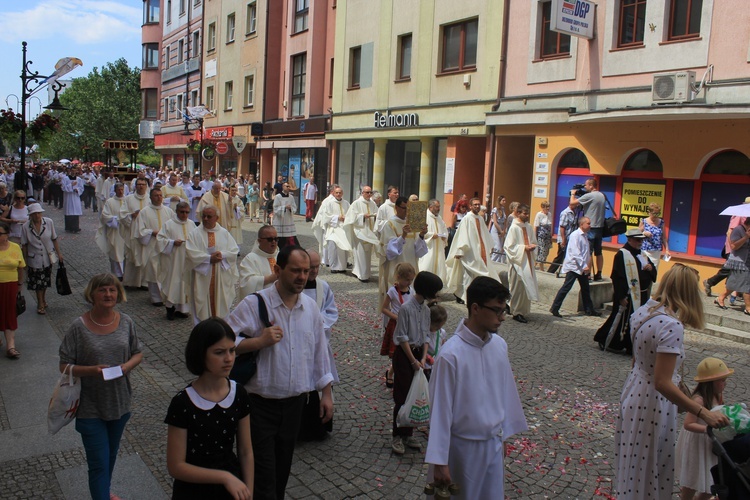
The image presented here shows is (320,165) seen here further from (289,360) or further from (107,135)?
(107,135)

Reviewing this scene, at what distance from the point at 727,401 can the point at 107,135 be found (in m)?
61.4

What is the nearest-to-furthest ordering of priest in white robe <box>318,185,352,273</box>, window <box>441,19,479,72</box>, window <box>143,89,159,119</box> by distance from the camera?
priest in white robe <box>318,185,352,273</box> → window <box>441,19,479,72</box> → window <box>143,89,159,119</box>

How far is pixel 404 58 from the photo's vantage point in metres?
22.9

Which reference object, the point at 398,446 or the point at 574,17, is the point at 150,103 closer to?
the point at 574,17

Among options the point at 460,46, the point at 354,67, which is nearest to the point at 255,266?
the point at 460,46

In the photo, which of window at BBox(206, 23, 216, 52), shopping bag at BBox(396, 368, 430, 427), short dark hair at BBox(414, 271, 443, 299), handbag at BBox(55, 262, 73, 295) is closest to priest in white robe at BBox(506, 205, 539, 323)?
short dark hair at BBox(414, 271, 443, 299)

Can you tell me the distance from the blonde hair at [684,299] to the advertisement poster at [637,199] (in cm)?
1085

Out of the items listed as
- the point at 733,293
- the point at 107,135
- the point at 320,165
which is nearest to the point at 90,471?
the point at 733,293

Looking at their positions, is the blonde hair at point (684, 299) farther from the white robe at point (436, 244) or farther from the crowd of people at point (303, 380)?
the white robe at point (436, 244)

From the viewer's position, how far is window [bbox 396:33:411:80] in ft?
74.3

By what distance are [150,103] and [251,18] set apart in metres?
20.6

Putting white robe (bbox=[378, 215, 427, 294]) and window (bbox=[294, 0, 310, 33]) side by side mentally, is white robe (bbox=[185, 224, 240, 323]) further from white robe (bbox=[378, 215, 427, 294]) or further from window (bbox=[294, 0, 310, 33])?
window (bbox=[294, 0, 310, 33])

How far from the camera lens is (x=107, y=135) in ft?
199

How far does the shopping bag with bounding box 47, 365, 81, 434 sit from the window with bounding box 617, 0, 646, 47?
45.2 ft
